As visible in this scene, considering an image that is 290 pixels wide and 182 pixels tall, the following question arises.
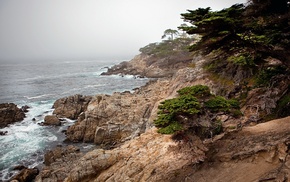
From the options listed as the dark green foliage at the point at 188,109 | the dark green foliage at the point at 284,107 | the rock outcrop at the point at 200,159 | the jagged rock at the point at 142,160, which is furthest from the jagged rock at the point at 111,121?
the dark green foliage at the point at 284,107

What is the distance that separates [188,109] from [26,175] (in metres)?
14.9

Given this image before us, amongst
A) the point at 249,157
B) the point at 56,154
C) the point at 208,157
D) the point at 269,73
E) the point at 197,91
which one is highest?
the point at 269,73

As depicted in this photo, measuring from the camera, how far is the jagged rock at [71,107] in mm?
32719

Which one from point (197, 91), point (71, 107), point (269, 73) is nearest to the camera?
point (197, 91)

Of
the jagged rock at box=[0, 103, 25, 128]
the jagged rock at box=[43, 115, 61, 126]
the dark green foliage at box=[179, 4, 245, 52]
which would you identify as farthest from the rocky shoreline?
the jagged rock at box=[0, 103, 25, 128]

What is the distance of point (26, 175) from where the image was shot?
58.1 feet

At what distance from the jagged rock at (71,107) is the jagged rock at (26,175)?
14.4m

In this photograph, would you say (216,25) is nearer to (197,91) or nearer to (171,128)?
(197,91)

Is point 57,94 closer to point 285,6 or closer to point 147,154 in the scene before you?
point 147,154

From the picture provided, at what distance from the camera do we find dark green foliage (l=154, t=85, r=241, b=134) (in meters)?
9.55

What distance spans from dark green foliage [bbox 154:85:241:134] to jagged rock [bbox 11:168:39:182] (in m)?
13.2

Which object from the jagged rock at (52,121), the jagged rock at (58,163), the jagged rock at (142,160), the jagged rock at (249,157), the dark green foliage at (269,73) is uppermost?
the dark green foliage at (269,73)

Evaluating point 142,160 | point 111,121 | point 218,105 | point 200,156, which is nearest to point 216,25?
point 218,105

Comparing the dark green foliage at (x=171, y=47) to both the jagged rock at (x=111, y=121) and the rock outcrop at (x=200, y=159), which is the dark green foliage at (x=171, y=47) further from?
the rock outcrop at (x=200, y=159)
